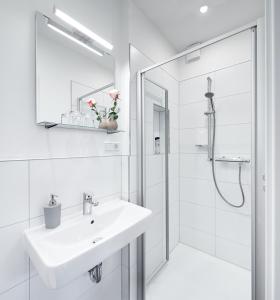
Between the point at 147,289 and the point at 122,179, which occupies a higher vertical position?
the point at 122,179

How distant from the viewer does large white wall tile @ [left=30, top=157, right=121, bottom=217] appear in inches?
39.1

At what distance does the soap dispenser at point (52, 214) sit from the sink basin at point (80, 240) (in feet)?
0.10

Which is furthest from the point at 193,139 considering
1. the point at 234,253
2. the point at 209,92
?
the point at 234,253

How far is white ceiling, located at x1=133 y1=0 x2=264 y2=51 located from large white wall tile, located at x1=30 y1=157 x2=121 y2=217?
1.40 metres

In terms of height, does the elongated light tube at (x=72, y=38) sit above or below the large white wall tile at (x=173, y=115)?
above

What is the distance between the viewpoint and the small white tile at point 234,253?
6.07 ft

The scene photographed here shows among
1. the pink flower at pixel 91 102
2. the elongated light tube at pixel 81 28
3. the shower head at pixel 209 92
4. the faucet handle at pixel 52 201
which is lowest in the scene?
the faucet handle at pixel 52 201

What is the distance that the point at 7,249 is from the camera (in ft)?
2.88

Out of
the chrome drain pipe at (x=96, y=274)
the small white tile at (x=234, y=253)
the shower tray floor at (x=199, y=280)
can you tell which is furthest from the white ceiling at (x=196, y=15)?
the shower tray floor at (x=199, y=280)

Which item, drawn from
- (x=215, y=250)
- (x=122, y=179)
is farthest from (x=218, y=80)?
(x=215, y=250)

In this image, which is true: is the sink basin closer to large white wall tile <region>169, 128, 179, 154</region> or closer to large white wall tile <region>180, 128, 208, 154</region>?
large white wall tile <region>169, 128, 179, 154</region>

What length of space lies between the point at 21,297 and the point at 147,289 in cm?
113

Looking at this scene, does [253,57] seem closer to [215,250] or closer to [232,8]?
[232,8]

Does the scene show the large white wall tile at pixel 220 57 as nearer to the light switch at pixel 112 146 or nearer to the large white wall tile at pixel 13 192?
the light switch at pixel 112 146
